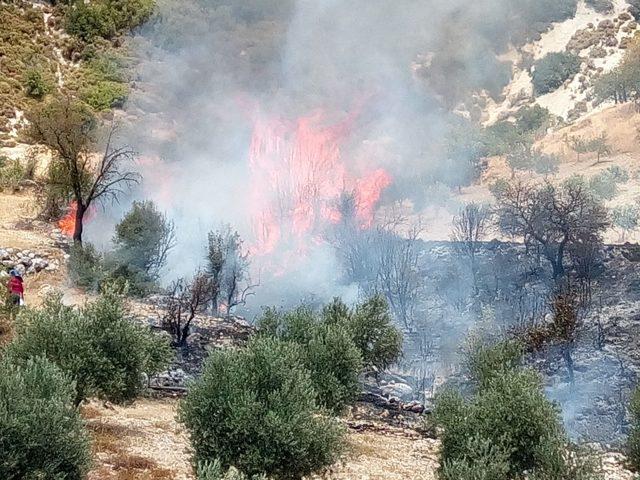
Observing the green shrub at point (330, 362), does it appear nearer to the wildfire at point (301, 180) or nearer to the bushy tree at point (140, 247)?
the bushy tree at point (140, 247)

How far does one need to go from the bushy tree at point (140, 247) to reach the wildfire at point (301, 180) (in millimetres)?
14639

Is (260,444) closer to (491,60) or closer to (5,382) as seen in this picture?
(5,382)

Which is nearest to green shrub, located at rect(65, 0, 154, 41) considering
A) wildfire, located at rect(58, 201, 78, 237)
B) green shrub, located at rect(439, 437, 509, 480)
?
wildfire, located at rect(58, 201, 78, 237)

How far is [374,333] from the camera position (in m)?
24.4

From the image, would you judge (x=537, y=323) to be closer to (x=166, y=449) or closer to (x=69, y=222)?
(x=166, y=449)

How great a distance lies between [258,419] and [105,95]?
52.5 meters

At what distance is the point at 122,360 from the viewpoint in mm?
15875

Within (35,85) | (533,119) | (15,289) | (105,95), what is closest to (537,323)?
(15,289)

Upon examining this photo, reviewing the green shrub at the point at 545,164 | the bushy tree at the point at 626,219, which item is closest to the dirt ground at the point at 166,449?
the bushy tree at the point at 626,219

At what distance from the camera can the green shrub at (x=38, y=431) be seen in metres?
10.3

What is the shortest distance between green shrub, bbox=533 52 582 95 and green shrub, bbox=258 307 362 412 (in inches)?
2372

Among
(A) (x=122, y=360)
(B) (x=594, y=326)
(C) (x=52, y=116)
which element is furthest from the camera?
(C) (x=52, y=116)

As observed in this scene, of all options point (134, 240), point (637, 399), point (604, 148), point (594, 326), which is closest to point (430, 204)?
point (604, 148)

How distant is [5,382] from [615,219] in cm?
4024
